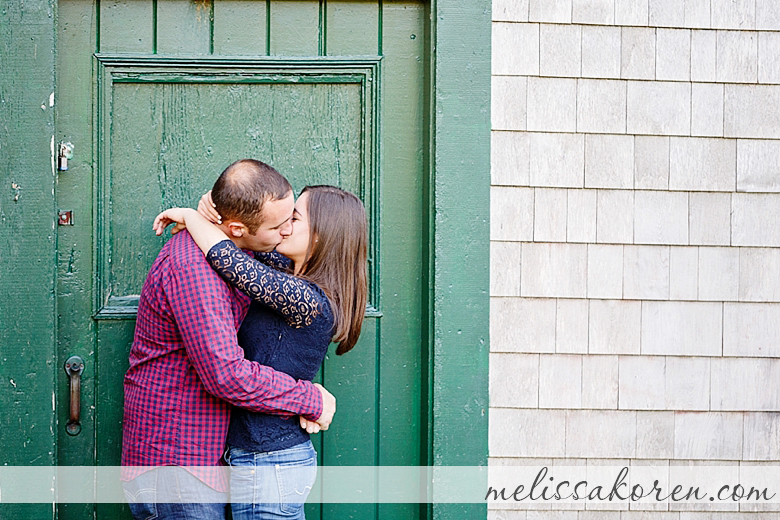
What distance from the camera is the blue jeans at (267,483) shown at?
184 centimetres

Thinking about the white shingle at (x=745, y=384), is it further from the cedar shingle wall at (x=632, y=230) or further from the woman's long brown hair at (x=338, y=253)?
the woman's long brown hair at (x=338, y=253)

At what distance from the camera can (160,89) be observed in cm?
238

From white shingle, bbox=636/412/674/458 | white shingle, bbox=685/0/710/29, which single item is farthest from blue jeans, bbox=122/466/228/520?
white shingle, bbox=685/0/710/29

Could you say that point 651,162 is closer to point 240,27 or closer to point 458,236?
point 458,236

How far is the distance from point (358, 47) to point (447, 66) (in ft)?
1.06

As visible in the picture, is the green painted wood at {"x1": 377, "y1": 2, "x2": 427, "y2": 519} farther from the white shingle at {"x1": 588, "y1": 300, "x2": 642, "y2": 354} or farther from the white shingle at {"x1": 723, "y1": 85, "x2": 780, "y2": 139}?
the white shingle at {"x1": 723, "y1": 85, "x2": 780, "y2": 139}

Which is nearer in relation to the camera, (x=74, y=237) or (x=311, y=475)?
(x=311, y=475)

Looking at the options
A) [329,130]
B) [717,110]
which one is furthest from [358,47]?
[717,110]

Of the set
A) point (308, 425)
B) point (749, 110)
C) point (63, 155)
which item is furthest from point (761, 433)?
point (63, 155)

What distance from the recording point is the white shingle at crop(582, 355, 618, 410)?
2.42 meters

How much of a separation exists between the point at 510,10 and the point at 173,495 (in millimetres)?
1855

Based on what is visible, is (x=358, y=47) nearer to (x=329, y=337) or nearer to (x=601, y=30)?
(x=601, y=30)

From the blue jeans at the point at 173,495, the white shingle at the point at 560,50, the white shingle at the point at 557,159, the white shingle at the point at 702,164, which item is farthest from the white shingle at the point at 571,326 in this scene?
the blue jeans at the point at 173,495

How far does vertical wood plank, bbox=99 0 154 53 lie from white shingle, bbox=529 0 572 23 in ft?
4.29
